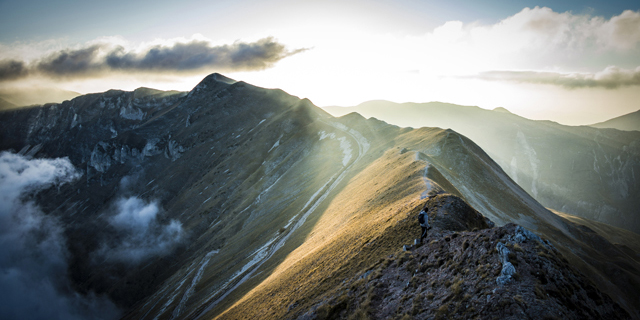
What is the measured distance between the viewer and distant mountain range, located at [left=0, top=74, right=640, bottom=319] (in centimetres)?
1501

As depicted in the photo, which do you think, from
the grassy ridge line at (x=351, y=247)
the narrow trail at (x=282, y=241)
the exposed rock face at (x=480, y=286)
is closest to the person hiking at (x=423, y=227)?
the exposed rock face at (x=480, y=286)

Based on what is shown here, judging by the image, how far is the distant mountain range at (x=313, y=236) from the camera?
1501 centimetres

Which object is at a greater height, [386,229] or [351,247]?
[386,229]

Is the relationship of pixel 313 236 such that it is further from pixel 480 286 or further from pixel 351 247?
pixel 480 286

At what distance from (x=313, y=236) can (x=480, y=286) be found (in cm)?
3544

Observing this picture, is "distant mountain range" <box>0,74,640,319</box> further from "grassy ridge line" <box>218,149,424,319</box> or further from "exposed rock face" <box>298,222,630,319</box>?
"grassy ridge line" <box>218,149,424,319</box>

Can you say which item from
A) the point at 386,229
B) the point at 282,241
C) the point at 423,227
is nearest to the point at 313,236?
the point at 282,241

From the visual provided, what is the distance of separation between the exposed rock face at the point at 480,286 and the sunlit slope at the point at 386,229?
3875mm

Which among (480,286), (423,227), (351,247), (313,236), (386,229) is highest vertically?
(423,227)

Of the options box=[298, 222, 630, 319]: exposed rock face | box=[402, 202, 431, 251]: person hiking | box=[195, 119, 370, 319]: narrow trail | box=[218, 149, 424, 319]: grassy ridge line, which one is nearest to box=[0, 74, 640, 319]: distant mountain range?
box=[298, 222, 630, 319]: exposed rock face

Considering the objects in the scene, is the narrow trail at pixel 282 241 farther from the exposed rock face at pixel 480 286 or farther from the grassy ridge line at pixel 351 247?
the exposed rock face at pixel 480 286

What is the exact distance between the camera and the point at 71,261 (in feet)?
520

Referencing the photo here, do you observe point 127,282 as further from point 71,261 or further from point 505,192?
point 505,192

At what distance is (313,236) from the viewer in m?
47.1
